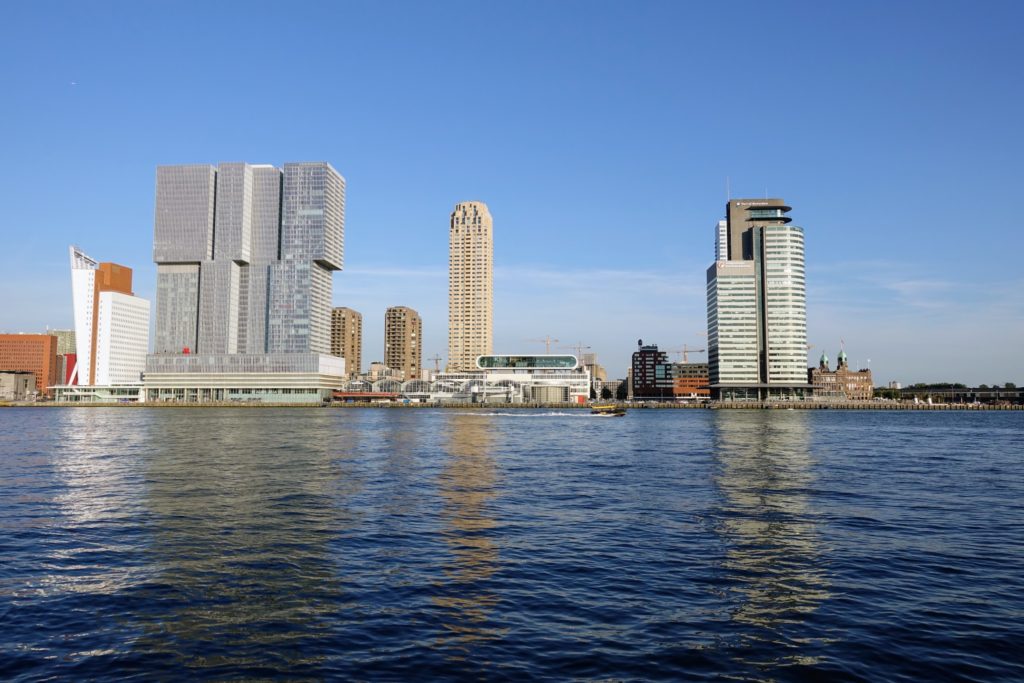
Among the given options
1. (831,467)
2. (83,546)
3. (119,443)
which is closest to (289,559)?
(83,546)

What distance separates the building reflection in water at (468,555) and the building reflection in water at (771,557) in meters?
7.02

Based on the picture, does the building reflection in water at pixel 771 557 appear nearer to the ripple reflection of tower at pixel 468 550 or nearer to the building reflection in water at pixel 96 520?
the ripple reflection of tower at pixel 468 550

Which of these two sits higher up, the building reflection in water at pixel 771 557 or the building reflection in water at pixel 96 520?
the building reflection in water at pixel 771 557

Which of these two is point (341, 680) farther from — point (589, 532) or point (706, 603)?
point (589, 532)

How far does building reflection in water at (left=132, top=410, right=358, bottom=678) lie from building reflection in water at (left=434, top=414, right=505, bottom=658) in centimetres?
340

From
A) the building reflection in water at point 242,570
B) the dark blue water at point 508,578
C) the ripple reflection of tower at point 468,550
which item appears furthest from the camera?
the ripple reflection of tower at point 468,550

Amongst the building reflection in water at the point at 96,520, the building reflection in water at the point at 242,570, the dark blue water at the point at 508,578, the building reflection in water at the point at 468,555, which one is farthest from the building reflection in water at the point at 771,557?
the building reflection in water at the point at 96,520

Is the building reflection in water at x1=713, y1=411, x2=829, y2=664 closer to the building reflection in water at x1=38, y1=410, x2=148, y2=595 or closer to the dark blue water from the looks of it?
the dark blue water

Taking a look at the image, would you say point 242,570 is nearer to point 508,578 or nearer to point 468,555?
point 468,555

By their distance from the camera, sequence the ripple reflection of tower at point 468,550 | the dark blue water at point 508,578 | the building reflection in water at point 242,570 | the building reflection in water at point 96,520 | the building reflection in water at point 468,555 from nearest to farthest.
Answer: the dark blue water at point 508,578 < the building reflection in water at point 242,570 < the building reflection in water at point 468,555 < the ripple reflection of tower at point 468,550 < the building reflection in water at point 96,520

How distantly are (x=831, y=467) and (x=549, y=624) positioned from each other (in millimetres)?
49342

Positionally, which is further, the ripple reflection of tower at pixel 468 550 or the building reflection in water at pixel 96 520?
the building reflection in water at pixel 96 520

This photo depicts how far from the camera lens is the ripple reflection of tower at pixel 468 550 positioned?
1914cm

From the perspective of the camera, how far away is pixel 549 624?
62.2 feet
